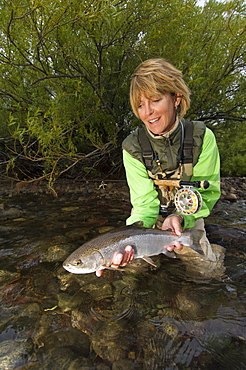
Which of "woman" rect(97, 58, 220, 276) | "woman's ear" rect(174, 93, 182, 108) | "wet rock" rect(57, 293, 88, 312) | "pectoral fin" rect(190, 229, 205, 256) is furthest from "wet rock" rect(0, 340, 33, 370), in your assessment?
"woman's ear" rect(174, 93, 182, 108)

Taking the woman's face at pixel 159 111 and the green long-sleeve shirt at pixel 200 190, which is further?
the green long-sleeve shirt at pixel 200 190

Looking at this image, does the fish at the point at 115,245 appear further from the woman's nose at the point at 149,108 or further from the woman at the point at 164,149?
the woman's nose at the point at 149,108

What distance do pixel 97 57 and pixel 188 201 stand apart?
424 cm

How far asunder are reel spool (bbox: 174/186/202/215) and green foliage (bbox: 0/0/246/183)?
2544mm

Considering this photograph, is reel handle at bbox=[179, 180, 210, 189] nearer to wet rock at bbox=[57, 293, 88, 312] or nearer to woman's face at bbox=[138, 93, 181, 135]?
woman's face at bbox=[138, 93, 181, 135]

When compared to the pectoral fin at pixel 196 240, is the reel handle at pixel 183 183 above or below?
above

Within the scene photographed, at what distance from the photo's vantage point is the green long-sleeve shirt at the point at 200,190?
3.18m

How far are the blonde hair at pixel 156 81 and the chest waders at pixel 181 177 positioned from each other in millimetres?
489

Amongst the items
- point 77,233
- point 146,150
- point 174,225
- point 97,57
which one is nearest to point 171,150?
point 146,150

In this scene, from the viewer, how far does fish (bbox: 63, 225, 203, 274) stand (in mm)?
2295

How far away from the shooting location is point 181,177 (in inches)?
133

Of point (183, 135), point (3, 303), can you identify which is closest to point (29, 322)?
point (3, 303)

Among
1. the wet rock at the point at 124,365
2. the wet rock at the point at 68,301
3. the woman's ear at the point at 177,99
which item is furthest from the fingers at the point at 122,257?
the woman's ear at the point at 177,99

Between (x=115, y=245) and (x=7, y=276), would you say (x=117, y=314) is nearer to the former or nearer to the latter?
(x=115, y=245)
